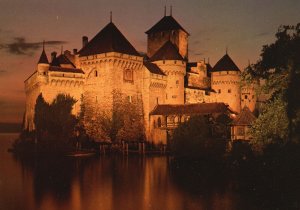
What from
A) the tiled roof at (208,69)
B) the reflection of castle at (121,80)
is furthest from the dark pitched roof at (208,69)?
the reflection of castle at (121,80)

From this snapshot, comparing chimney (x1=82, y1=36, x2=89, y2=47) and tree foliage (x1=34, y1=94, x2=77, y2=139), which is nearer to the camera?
tree foliage (x1=34, y1=94, x2=77, y2=139)

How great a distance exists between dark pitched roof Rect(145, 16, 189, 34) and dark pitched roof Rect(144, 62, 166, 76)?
935cm

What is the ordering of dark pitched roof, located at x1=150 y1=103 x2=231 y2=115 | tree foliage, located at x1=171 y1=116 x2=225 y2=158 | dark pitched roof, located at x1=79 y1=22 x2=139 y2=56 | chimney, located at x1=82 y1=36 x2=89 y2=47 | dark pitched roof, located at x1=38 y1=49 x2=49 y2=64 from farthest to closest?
chimney, located at x1=82 y1=36 x2=89 y2=47 < dark pitched roof, located at x1=79 y1=22 x2=139 y2=56 < dark pitched roof, located at x1=38 y1=49 x2=49 y2=64 < dark pitched roof, located at x1=150 y1=103 x2=231 y2=115 < tree foliage, located at x1=171 y1=116 x2=225 y2=158

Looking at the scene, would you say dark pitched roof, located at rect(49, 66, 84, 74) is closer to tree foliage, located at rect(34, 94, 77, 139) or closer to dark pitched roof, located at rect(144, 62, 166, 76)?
tree foliage, located at rect(34, 94, 77, 139)

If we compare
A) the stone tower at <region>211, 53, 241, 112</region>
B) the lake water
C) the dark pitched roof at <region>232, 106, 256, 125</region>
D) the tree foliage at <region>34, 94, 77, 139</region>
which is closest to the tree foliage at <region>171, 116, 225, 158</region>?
the dark pitched roof at <region>232, 106, 256, 125</region>

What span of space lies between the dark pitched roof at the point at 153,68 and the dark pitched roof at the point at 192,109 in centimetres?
396

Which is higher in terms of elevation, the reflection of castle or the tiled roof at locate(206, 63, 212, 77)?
the tiled roof at locate(206, 63, 212, 77)

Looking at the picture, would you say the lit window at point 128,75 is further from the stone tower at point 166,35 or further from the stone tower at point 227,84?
the stone tower at point 227,84

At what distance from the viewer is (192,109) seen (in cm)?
4659

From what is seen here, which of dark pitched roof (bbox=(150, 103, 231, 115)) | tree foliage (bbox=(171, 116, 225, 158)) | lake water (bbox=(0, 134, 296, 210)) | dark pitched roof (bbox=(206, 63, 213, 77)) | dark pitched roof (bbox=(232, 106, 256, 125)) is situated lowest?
lake water (bbox=(0, 134, 296, 210))

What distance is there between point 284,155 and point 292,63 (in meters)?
4.07

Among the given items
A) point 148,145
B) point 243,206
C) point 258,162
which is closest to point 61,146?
point 148,145

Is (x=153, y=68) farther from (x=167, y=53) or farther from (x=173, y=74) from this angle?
(x=167, y=53)

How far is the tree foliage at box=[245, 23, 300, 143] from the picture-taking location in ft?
62.5
